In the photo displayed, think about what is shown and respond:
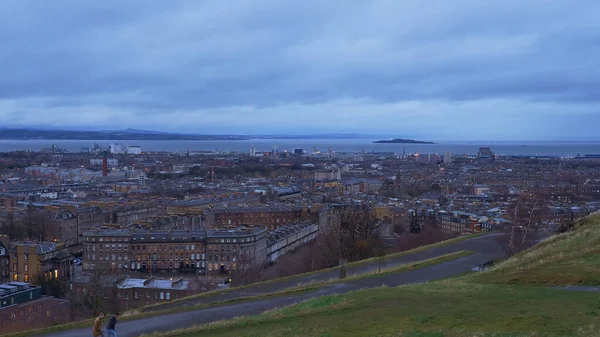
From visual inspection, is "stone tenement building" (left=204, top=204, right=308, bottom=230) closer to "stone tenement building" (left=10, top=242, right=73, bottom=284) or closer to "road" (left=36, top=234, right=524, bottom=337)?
"stone tenement building" (left=10, top=242, right=73, bottom=284)

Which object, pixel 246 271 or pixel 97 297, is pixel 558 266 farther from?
pixel 246 271

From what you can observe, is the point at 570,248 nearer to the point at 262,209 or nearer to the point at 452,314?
the point at 452,314

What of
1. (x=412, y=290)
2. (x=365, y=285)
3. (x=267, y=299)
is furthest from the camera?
(x=365, y=285)

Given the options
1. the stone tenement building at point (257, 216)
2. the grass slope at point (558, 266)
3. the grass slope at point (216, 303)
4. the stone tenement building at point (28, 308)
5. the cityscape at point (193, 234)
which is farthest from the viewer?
the stone tenement building at point (257, 216)

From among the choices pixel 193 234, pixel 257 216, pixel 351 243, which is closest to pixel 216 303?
pixel 351 243

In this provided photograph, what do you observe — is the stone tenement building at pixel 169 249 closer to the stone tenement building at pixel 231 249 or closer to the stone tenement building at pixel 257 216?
the stone tenement building at pixel 231 249

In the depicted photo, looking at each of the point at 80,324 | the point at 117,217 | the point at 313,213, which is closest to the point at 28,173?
the point at 117,217

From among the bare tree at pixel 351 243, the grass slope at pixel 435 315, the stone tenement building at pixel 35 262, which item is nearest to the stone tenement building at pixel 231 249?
the stone tenement building at pixel 35 262
